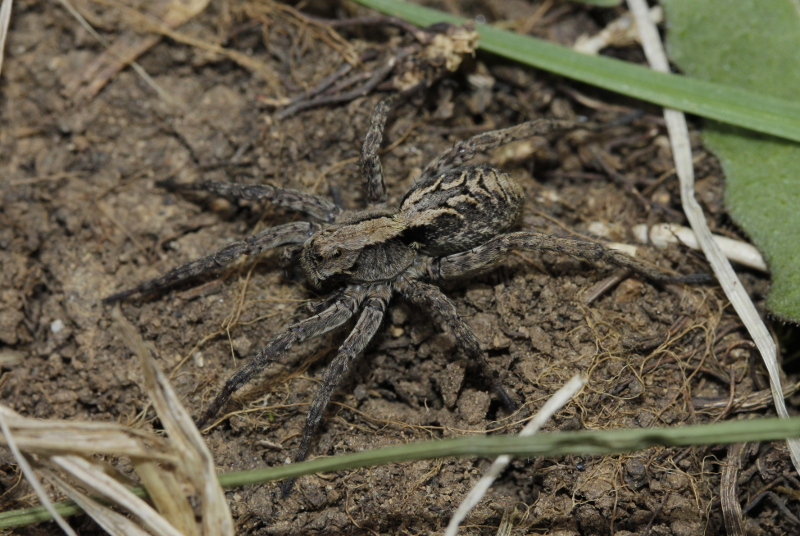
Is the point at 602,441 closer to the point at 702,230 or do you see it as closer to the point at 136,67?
the point at 702,230

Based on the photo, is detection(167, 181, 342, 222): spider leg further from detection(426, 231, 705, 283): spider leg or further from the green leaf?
the green leaf

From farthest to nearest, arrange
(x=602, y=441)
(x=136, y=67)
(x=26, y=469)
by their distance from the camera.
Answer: (x=136, y=67) → (x=26, y=469) → (x=602, y=441)

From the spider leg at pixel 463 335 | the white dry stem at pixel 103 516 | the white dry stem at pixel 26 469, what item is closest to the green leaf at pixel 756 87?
the spider leg at pixel 463 335

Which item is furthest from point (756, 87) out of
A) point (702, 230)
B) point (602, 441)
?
point (602, 441)

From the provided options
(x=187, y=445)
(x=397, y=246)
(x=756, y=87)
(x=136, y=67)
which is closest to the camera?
(x=187, y=445)

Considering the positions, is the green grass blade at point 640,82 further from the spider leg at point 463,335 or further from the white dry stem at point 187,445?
the white dry stem at point 187,445
